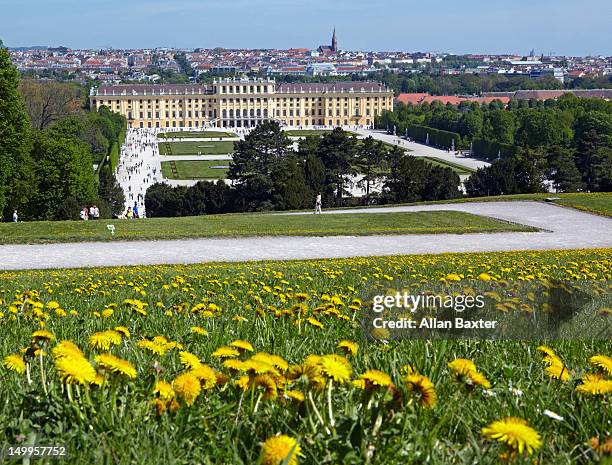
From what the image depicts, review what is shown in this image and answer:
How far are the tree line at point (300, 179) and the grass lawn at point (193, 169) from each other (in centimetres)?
1582

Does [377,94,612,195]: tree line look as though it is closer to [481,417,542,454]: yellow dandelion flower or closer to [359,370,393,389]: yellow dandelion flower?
[359,370,393,389]: yellow dandelion flower

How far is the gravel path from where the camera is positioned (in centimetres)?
1611

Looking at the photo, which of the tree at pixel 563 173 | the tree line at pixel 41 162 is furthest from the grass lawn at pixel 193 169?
the tree at pixel 563 173

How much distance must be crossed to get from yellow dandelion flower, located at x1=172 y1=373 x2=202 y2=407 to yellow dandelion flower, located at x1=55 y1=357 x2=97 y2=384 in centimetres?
20

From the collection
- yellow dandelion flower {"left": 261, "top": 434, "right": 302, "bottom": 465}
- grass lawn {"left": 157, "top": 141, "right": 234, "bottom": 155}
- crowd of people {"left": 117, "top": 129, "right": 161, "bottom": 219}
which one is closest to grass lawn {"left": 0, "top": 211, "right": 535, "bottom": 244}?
crowd of people {"left": 117, "top": 129, "right": 161, "bottom": 219}

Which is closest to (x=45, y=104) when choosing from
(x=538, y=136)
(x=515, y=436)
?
(x=538, y=136)

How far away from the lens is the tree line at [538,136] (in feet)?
145

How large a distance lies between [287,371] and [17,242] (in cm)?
1764

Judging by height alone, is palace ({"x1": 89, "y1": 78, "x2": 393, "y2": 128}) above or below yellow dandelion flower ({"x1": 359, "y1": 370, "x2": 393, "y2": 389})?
below

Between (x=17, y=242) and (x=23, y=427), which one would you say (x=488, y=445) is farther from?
(x=17, y=242)

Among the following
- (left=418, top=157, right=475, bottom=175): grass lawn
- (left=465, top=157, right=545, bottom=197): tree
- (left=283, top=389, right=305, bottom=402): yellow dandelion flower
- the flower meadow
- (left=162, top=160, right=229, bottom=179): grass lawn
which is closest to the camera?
the flower meadow

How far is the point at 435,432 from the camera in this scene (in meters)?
1.88

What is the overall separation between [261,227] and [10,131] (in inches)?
379

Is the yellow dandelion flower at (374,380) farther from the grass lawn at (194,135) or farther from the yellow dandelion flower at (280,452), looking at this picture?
the grass lawn at (194,135)
